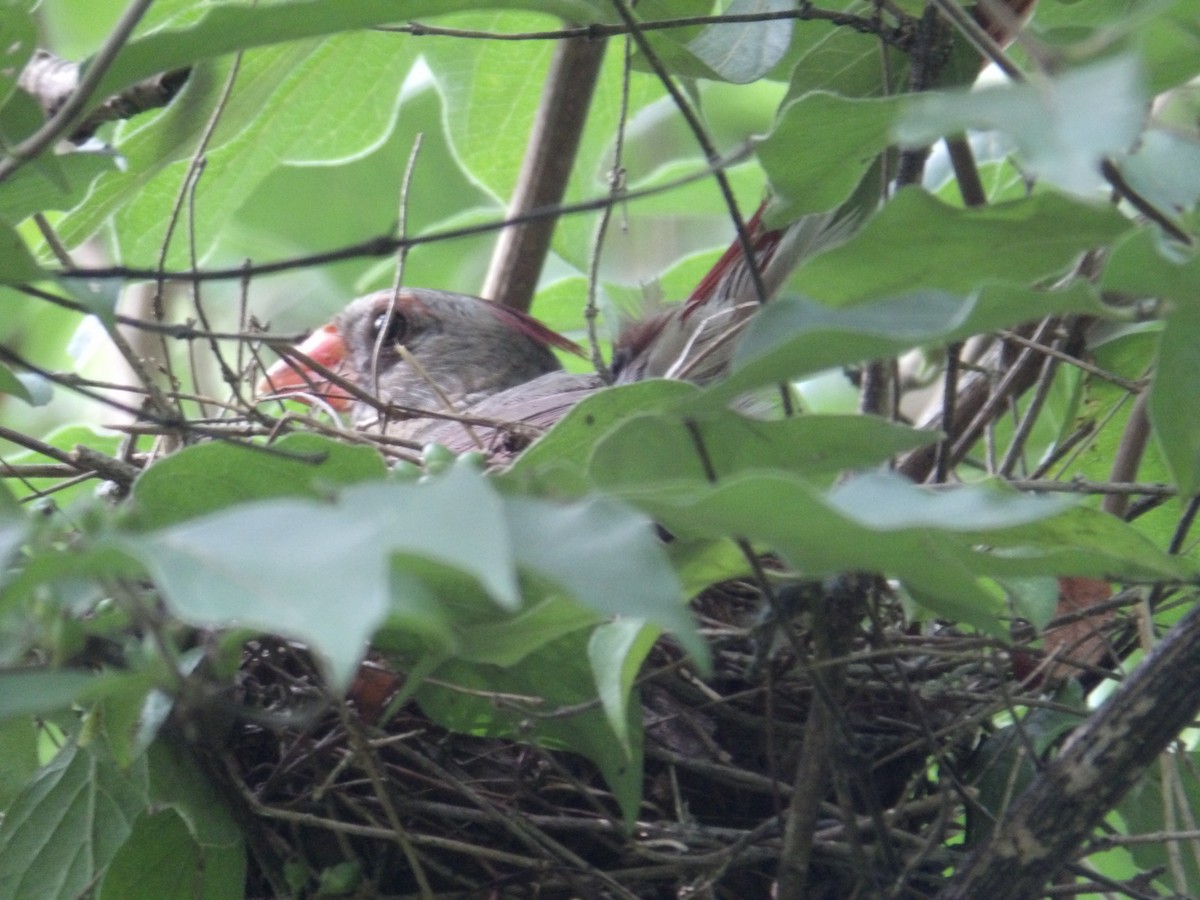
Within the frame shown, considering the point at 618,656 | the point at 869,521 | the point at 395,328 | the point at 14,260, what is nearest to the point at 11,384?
the point at 14,260

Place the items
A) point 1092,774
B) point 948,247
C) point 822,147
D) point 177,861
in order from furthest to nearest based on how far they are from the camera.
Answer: point 177,861
point 822,147
point 1092,774
point 948,247

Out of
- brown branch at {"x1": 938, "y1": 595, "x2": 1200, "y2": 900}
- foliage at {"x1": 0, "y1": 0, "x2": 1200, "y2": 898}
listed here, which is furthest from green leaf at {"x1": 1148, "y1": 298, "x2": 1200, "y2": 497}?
brown branch at {"x1": 938, "y1": 595, "x2": 1200, "y2": 900}

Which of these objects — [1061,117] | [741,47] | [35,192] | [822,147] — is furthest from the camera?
Answer: [741,47]

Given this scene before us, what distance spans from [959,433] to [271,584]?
1.81 metres

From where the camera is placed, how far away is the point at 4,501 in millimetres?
1190

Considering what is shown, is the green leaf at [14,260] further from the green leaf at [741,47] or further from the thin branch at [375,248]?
the green leaf at [741,47]

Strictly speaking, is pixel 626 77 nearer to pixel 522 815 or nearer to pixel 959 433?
pixel 959 433

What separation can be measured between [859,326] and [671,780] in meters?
0.92

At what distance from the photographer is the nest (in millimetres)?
1652

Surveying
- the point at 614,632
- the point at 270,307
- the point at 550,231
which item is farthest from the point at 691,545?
the point at 270,307

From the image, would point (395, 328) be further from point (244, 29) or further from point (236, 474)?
point (244, 29)

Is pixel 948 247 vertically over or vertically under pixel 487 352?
over

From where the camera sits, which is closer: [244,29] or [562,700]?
[244,29]

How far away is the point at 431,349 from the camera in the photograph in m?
3.46
